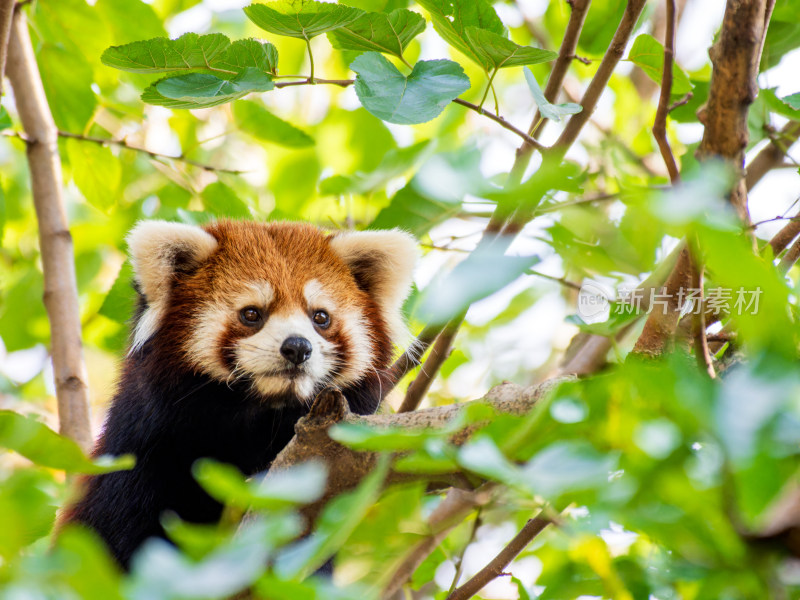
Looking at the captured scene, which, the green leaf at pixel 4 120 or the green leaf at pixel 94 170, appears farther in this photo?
the green leaf at pixel 94 170

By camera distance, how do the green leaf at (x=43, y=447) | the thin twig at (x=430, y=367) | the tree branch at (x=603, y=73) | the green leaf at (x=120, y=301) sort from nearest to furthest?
1. the green leaf at (x=43, y=447)
2. the tree branch at (x=603, y=73)
3. the thin twig at (x=430, y=367)
4. the green leaf at (x=120, y=301)

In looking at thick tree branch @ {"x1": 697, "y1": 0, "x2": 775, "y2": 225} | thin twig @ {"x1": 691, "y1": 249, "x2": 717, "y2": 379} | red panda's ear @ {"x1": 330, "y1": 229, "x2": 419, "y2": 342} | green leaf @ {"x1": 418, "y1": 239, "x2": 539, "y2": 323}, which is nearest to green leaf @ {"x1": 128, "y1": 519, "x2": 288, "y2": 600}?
green leaf @ {"x1": 418, "y1": 239, "x2": 539, "y2": 323}

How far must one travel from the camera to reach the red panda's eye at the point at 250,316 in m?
2.96

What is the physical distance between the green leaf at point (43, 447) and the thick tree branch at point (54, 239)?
235 cm

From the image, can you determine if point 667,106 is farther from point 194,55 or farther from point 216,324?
point 216,324

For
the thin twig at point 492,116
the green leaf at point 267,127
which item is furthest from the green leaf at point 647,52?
the green leaf at point 267,127

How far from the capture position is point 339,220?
3959mm

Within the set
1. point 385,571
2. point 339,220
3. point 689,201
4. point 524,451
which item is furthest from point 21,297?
point 689,201

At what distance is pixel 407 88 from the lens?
1905 millimetres

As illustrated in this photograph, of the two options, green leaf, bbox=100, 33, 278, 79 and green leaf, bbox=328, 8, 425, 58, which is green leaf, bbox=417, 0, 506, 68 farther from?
green leaf, bbox=100, 33, 278, 79

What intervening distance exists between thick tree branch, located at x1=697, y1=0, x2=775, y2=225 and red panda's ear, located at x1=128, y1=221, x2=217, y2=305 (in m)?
2.00

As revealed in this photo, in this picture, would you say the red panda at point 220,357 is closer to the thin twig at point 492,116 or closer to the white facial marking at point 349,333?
the white facial marking at point 349,333

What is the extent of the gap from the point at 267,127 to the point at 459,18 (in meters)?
1.63

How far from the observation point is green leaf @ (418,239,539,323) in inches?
31.0
